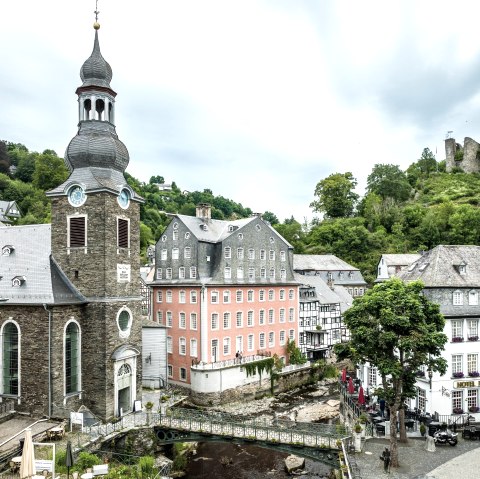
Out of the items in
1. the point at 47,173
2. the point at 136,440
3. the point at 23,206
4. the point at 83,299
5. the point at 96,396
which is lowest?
the point at 136,440

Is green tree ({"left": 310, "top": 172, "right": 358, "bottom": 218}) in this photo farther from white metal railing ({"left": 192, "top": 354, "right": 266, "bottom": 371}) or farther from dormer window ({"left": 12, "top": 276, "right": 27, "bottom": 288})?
dormer window ({"left": 12, "top": 276, "right": 27, "bottom": 288})

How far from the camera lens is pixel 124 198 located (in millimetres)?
26188

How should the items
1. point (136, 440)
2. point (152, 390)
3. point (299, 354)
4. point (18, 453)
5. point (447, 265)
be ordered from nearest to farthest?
point (18, 453) < point (136, 440) < point (447, 265) < point (152, 390) < point (299, 354)

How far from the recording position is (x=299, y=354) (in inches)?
1678

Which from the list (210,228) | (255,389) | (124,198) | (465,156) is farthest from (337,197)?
(124,198)

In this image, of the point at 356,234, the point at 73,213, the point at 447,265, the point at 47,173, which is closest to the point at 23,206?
the point at 47,173

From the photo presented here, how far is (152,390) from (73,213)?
15602 millimetres

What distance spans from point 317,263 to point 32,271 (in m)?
43.8

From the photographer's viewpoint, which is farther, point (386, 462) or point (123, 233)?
point (123, 233)

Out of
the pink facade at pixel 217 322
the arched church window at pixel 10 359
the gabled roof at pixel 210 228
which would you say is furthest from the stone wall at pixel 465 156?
the arched church window at pixel 10 359

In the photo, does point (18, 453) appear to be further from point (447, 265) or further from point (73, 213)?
point (447, 265)

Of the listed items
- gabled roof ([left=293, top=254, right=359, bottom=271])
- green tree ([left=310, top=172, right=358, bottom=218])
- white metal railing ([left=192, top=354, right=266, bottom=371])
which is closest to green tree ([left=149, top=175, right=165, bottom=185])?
green tree ([left=310, top=172, right=358, bottom=218])

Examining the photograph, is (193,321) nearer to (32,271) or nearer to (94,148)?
(32,271)

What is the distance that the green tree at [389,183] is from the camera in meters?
92.7
